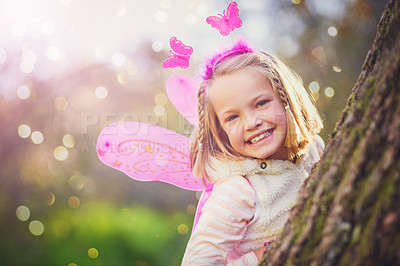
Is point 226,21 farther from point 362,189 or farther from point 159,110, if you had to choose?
point 159,110

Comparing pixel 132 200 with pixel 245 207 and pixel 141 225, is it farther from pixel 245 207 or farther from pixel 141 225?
pixel 245 207

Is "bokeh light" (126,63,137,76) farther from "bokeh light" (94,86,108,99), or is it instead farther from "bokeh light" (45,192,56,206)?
"bokeh light" (45,192,56,206)

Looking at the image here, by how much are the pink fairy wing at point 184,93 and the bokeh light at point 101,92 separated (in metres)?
1.87

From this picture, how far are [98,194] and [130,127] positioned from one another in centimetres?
215

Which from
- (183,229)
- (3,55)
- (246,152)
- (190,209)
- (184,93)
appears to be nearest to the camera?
(246,152)

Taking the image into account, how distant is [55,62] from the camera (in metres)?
2.76

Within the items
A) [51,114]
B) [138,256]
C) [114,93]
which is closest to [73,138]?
[51,114]

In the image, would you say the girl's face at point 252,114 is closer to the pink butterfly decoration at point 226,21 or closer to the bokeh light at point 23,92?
the pink butterfly decoration at point 226,21

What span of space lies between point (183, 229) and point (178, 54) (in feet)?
7.51

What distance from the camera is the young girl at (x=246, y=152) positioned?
951 millimetres

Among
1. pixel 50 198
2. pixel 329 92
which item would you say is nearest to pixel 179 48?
pixel 329 92

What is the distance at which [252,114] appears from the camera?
1.01 metres

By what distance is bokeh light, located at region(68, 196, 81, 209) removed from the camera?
304 cm

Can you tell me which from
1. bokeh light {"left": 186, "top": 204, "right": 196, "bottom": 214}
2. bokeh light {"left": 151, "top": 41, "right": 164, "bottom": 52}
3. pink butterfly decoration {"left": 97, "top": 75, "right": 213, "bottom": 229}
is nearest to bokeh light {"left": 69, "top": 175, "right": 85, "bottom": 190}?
bokeh light {"left": 186, "top": 204, "right": 196, "bottom": 214}
